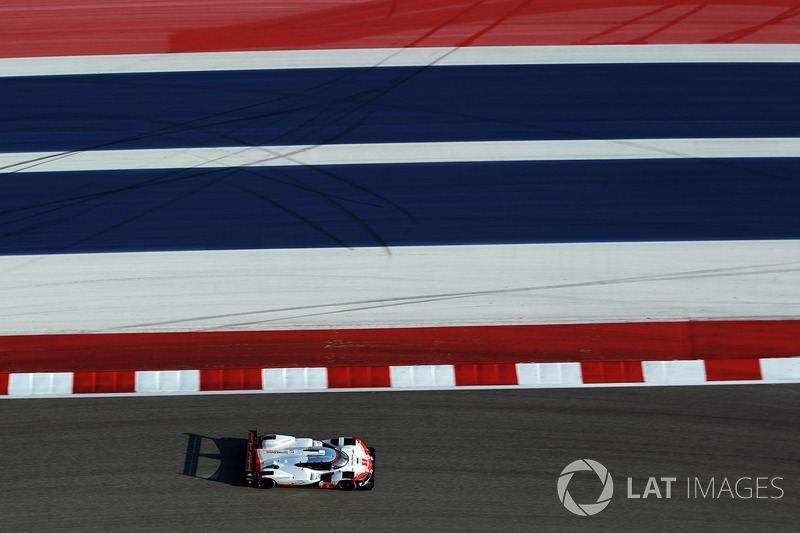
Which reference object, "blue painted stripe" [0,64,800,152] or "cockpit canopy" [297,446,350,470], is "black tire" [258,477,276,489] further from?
"blue painted stripe" [0,64,800,152]

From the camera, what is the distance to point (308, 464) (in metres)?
7.12

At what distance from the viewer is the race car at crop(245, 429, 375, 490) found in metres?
7.08

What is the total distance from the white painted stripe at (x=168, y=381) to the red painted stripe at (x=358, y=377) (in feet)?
5.26

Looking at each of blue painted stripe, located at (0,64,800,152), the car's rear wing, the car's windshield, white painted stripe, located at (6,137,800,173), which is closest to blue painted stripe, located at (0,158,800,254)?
white painted stripe, located at (6,137,800,173)

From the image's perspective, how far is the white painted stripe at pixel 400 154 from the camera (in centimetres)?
898

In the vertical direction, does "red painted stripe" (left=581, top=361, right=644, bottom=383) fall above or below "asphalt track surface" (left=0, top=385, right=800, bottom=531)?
above

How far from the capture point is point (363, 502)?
7191 millimetres

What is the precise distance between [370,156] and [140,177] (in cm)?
309

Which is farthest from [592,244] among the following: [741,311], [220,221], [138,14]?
[138,14]

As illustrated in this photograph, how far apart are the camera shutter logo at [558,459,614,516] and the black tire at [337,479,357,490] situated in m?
2.24

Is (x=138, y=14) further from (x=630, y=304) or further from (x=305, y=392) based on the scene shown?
(x=630, y=304)

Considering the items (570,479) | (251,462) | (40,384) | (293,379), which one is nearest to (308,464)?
(251,462)

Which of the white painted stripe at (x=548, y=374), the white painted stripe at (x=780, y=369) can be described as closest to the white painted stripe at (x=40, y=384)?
the white painted stripe at (x=548, y=374)

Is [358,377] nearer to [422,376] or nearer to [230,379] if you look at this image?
[422,376]
